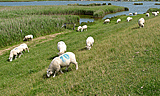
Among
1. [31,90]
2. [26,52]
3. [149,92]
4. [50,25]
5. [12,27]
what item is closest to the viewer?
[149,92]

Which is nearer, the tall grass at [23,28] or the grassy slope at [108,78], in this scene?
the grassy slope at [108,78]

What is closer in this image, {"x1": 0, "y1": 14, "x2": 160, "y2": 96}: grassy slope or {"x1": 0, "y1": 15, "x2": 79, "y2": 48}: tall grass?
{"x1": 0, "y1": 14, "x2": 160, "y2": 96}: grassy slope

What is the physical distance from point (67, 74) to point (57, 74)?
0.86m

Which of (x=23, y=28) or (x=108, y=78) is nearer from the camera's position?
(x=108, y=78)

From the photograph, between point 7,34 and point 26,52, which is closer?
point 26,52

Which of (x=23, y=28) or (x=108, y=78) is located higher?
(x=23, y=28)

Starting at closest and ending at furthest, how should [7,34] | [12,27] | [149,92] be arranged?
[149,92], [7,34], [12,27]

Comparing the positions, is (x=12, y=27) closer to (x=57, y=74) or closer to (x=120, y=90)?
(x=57, y=74)

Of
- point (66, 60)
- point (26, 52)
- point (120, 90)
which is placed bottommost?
point (26, 52)

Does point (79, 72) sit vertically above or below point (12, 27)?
below

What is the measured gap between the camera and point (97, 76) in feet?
28.8

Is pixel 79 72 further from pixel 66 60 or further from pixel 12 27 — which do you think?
pixel 12 27

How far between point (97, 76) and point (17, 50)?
1263cm

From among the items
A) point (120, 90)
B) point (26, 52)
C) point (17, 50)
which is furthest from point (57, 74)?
point (26, 52)
